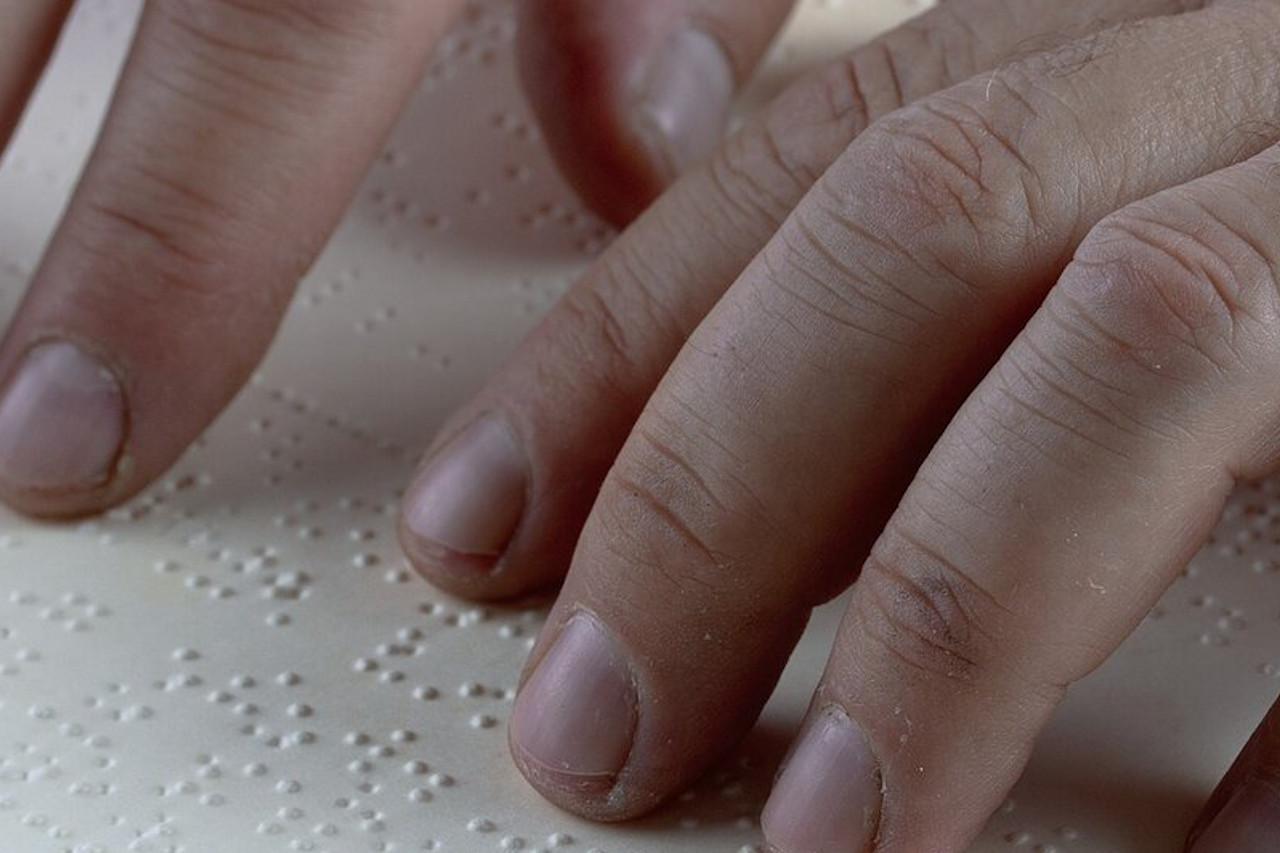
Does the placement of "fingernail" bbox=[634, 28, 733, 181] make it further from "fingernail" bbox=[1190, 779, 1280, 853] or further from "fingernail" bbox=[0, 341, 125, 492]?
"fingernail" bbox=[1190, 779, 1280, 853]

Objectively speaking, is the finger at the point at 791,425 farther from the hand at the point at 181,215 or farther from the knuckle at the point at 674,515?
the hand at the point at 181,215

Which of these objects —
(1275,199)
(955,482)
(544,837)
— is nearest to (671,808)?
(544,837)

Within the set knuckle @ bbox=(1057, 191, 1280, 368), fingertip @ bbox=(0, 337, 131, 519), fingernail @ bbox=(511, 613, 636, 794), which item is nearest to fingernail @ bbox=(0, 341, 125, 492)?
fingertip @ bbox=(0, 337, 131, 519)

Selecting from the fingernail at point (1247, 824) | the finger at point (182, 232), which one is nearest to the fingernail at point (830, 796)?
the fingernail at point (1247, 824)

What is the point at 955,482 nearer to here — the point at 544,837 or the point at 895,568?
the point at 895,568

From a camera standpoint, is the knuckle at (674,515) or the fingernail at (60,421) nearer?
the knuckle at (674,515)

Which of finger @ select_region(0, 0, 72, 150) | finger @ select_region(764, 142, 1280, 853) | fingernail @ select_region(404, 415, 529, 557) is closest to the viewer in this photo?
finger @ select_region(764, 142, 1280, 853)

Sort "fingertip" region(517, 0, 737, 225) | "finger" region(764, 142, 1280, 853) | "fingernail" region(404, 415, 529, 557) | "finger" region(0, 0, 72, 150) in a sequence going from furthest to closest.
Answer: "fingertip" region(517, 0, 737, 225) < "finger" region(0, 0, 72, 150) < "fingernail" region(404, 415, 529, 557) < "finger" region(764, 142, 1280, 853)
